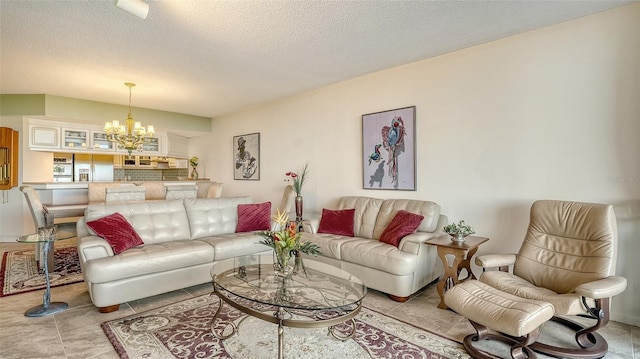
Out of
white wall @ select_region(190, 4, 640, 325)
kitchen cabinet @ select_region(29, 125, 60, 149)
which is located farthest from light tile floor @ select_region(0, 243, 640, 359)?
kitchen cabinet @ select_region(29, 125, 60, 149)

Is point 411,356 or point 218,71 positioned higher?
point 218,71

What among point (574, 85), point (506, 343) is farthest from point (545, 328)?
point (574, 85)

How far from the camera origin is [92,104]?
5801 millimetres

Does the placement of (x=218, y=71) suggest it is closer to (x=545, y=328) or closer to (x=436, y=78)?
(x=436, y=78)

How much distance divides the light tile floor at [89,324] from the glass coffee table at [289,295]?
71cm

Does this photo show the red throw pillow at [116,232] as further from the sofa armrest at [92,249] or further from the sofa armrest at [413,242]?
the sofa armrest at [413,242]

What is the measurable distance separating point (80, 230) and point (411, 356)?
11.3 feet

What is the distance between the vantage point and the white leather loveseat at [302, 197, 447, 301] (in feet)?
10.1

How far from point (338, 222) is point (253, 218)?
117 cm

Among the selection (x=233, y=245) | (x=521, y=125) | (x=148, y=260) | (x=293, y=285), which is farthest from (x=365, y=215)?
(x=148, y=260)

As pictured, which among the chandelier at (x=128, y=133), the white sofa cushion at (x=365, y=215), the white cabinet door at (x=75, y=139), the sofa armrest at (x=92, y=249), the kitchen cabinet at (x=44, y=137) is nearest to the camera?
the sofa armrest at (x=92, y=249)

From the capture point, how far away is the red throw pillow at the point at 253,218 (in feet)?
14.0

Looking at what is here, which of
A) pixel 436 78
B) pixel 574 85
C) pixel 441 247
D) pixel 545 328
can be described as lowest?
pixel 545 328

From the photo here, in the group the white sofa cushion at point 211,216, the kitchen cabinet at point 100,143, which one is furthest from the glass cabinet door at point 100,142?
the white sofa cushion at point 211,216
